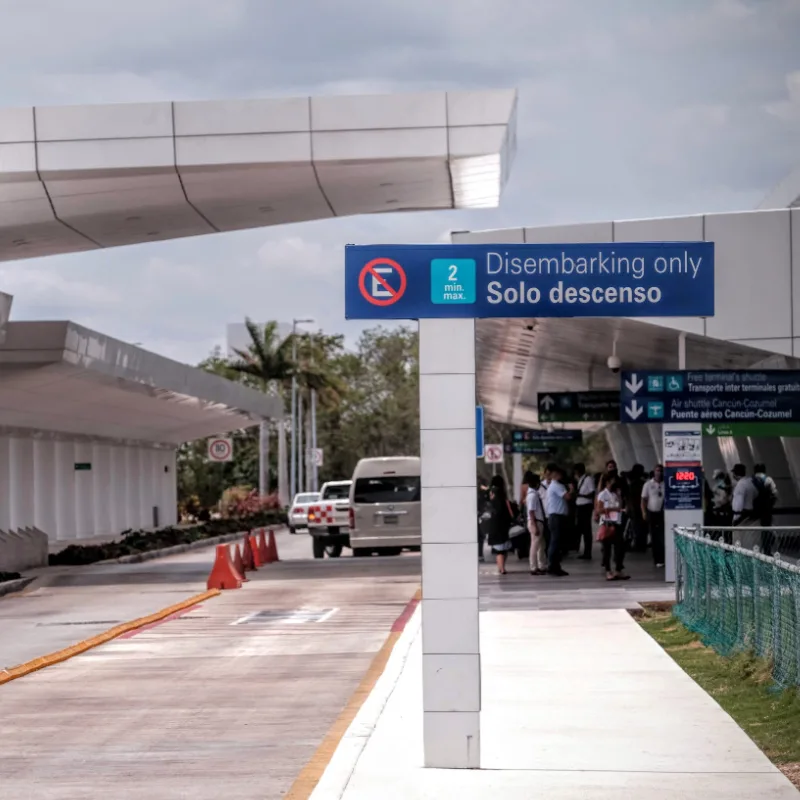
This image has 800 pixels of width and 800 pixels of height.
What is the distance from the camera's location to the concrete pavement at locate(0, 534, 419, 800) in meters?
9.04

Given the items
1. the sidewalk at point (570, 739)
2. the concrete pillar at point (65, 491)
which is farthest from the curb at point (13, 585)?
the concrete pillar at point (65, 491)

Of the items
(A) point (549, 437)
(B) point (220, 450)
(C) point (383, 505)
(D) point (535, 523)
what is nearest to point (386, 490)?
(C) point (383, 505)

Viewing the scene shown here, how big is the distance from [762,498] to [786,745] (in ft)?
47.9

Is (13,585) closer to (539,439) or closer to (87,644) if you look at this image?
(87,644)

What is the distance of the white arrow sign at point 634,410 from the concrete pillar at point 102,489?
2988 cm

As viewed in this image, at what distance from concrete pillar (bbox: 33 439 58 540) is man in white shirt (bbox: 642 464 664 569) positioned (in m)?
21.7

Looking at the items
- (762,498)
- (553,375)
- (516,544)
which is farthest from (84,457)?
(762,498)

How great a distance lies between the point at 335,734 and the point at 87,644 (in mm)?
6921

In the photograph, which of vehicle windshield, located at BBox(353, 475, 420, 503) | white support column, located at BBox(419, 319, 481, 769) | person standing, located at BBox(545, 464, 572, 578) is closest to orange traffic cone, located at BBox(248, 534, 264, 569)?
vehicle windshield, located at BBox(353, 475, 420, 503)

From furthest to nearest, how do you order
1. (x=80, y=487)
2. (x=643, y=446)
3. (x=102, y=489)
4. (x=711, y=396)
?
(x=102, y=489) → (x=80, y=487) → (x=643, y=446) → (x=711, y=396)

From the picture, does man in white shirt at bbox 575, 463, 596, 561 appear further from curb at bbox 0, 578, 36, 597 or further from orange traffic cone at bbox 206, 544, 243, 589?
curb at bbox 0, 578, 36, 597

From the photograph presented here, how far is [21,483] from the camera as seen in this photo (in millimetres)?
40469

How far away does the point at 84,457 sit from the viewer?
1829 inches

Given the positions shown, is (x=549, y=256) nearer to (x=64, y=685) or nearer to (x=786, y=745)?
(x=786, y=745)
